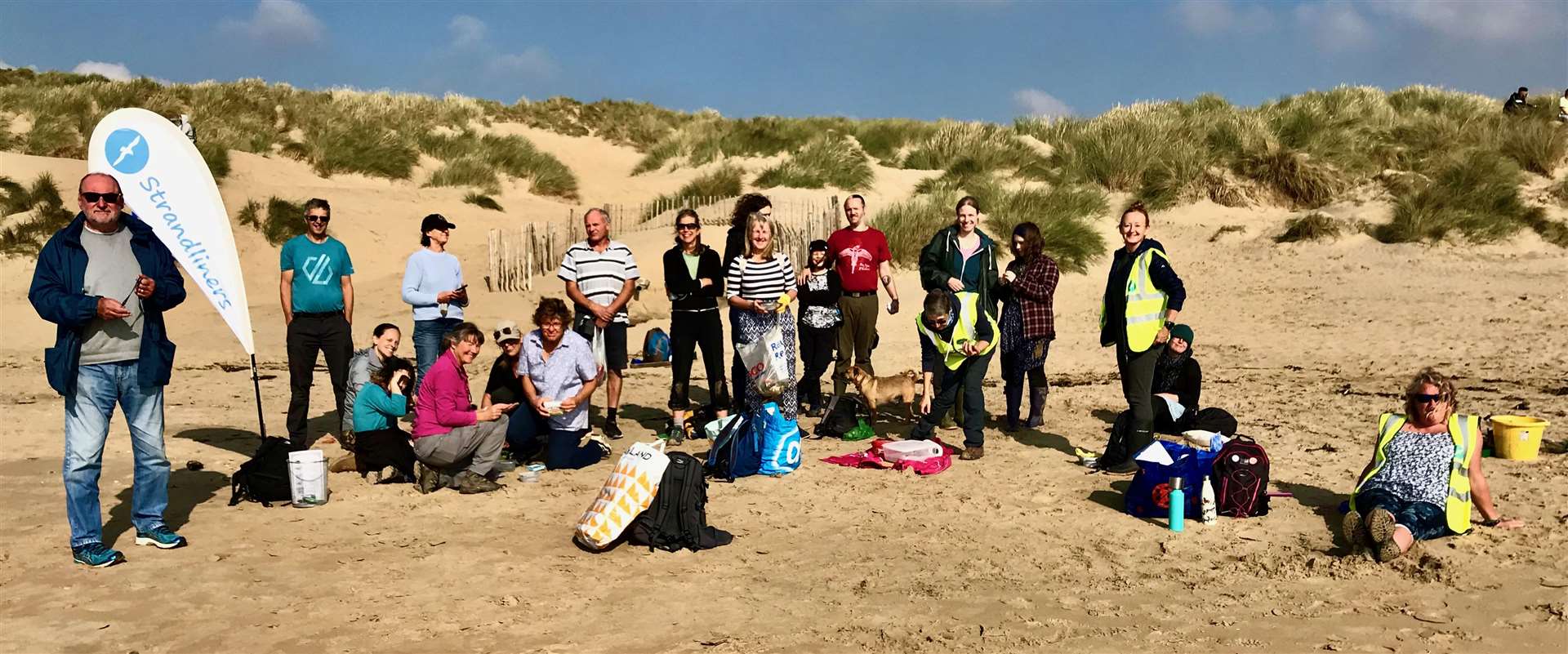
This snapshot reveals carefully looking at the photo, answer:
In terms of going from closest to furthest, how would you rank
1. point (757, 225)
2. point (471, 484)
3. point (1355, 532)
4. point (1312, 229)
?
point (1355, 532), point (471, 484), point (757, 225), point (1312, 229)

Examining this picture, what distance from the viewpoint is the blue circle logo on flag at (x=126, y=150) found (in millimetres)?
6172

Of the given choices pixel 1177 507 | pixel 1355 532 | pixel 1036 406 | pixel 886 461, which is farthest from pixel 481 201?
pixel 1355 532

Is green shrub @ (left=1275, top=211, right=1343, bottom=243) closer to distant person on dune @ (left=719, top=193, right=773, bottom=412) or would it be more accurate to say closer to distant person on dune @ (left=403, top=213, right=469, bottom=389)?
distant person on dune @ (left=719, top=193, right=773, bottom=412)

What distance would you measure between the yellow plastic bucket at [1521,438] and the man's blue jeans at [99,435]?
7772mm

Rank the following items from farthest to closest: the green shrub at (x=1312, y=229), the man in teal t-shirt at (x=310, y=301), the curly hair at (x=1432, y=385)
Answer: the green shrub at (x=1312, y=229), the man in teal t-shirt at (x=310, y=301), the curly hair at (x=1432, y=385)

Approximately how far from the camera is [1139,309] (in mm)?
6676

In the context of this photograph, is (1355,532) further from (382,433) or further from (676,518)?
(382,433)

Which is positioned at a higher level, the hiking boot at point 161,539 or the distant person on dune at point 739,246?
the distant person on dune at point 739,246

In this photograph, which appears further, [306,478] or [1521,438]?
[1521,438]

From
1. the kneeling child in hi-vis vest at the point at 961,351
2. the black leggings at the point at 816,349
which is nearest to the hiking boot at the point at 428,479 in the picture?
the black leggings at the point at 816,349

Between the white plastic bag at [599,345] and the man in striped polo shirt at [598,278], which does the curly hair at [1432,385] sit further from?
the white plastic bag at [599,345]

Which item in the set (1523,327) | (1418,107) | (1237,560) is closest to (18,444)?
(1237,560)

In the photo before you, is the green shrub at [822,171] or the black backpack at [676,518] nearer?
the black backpack at [676,518]

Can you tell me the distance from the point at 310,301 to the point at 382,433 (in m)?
1.13
